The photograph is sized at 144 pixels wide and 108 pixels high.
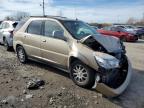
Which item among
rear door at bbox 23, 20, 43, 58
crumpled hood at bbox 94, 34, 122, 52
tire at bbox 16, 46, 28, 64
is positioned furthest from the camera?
tire at bbox 16, 46, 28, 64

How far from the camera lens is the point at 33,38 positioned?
765 cm

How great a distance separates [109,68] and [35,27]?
11.2ft

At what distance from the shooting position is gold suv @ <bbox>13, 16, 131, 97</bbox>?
5469 mm

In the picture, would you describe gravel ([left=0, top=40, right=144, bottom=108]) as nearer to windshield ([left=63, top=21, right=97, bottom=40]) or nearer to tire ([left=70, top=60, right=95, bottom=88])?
tire ([left=70, top=60, right=95, bottom=88])

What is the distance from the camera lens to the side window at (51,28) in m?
6.86

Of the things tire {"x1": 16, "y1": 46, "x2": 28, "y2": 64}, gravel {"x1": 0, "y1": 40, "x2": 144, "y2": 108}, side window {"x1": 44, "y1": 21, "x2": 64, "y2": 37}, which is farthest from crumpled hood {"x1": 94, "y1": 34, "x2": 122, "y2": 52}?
tire {"x1": 16, "y1": 46, "x2": 28, "y2": 64}

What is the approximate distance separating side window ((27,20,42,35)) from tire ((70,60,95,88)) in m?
2.03

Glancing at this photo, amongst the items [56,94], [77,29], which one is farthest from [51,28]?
[56,94]

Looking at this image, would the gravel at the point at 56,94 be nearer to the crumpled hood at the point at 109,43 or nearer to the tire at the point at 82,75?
the tire at the point at 82,75

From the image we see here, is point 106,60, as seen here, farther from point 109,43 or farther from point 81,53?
point 109,43

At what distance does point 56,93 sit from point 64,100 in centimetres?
44

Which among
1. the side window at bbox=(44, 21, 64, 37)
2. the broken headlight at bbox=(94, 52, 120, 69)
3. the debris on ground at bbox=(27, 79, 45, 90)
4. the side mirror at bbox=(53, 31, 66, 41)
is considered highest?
the side window at bbox=(44, 21, 64, 37)

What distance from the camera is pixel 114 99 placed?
5434 mm

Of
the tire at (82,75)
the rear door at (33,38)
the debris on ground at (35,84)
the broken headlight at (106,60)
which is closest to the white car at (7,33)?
the rear door at (33,38)
